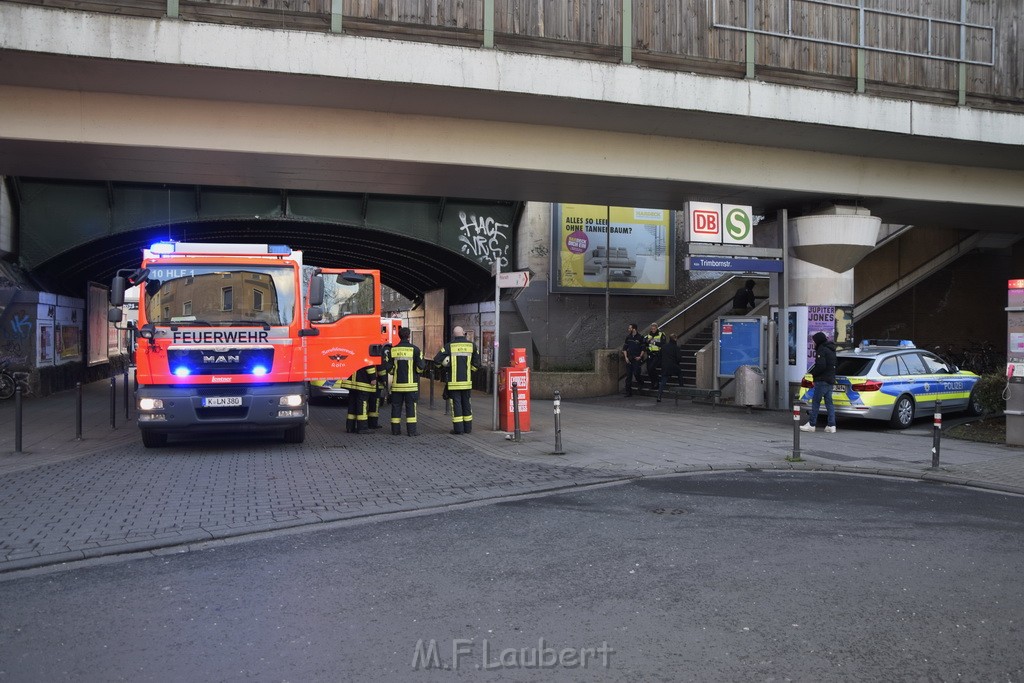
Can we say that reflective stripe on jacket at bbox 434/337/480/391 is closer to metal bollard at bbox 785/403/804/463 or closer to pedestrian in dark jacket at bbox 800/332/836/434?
metal bollard at bbox 785/403/804/463

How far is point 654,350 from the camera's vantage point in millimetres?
23438

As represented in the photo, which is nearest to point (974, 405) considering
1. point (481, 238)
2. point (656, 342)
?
point (656, 342)

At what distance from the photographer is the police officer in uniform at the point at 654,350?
23.2m

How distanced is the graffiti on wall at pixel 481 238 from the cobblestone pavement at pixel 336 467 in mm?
9701

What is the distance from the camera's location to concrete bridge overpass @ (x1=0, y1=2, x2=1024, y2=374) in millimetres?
12055

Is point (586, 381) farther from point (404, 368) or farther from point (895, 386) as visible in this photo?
point (404, 368)

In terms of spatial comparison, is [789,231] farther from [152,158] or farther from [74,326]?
[74,326]

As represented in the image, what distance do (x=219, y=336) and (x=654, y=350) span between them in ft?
44.3

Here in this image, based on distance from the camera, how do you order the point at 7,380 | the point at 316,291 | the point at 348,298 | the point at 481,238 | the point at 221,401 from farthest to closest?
the point at 481,238, the point at 7,380, the point at 348,298, the point at 316,291, the point at 221,401

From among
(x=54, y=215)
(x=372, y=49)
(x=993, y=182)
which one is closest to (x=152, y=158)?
(x=372, y=49)

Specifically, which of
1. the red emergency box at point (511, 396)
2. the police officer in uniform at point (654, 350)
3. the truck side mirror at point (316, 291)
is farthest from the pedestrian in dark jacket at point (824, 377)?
the truck side mirror at point (316, 291)

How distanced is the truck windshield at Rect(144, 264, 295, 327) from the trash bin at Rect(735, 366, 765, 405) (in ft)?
35.1

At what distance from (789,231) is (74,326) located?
2221 cm

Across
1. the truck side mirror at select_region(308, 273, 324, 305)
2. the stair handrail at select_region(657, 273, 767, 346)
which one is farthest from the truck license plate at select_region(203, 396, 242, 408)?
the stair handrail at select_region(657, 273, 767, 346)
